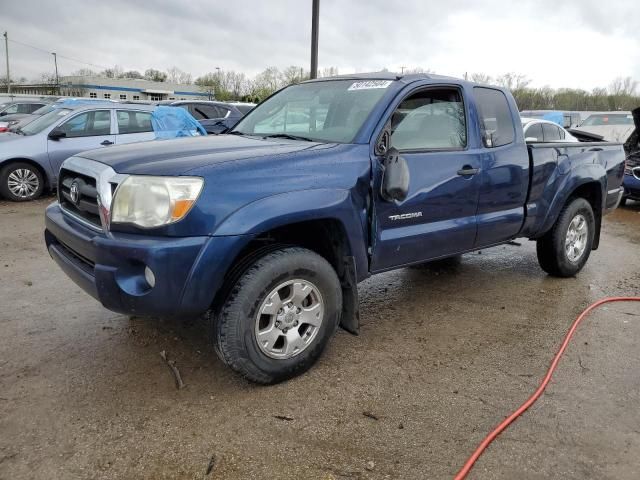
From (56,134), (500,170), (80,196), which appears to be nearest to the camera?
(80,196)

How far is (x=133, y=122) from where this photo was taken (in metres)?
9.32

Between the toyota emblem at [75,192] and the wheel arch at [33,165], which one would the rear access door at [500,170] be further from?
the wheel arch at [33,165]

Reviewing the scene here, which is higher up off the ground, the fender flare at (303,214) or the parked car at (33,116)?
the parked car at (33,116)

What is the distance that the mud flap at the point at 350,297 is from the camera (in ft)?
10.3

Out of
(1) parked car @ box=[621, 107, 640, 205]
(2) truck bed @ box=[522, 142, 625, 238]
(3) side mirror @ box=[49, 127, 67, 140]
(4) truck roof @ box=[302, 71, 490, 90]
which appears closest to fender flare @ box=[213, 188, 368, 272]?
(4) truck roof @ box=[302, 71, 490, 90]

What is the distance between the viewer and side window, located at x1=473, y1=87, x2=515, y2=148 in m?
4.00

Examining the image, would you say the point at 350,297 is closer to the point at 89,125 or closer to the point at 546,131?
the point at 546,131

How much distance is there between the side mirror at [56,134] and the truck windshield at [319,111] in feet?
18.6

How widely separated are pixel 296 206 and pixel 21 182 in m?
7.38

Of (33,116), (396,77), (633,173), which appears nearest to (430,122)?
(396,77)

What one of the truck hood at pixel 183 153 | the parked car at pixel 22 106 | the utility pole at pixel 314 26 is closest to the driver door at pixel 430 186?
the truck hood at pixel 183 153

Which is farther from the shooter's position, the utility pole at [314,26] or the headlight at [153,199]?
the utility pole at [314,26]

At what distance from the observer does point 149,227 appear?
2.55 m

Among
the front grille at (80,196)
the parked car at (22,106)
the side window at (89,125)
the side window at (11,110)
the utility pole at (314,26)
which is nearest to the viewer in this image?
the front grille at (80,196)
